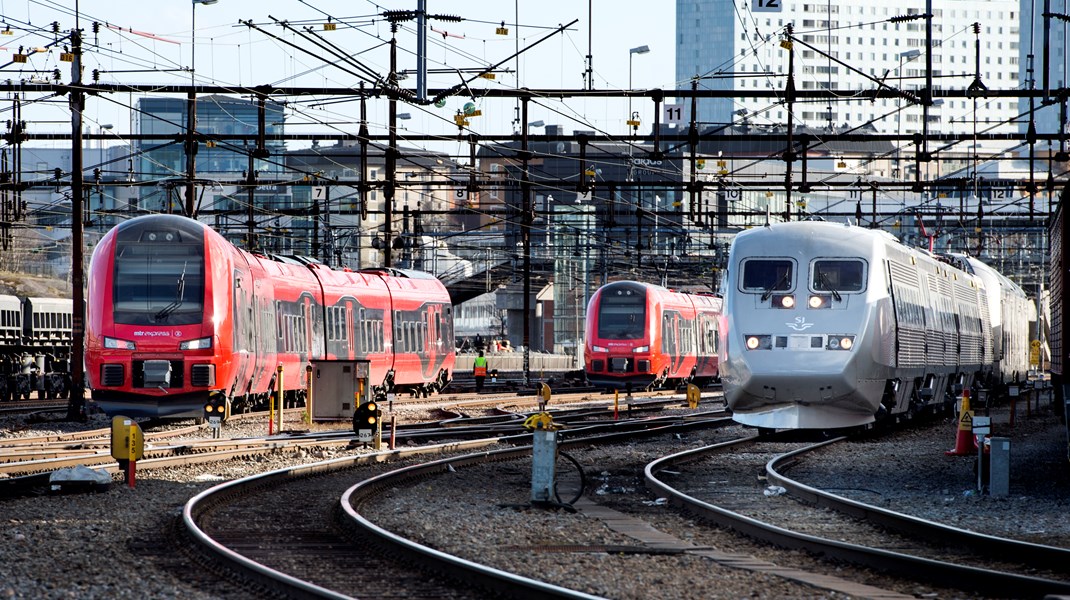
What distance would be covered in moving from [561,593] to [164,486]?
29.7 ft

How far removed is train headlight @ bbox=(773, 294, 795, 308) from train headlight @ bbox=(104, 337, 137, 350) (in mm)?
10629

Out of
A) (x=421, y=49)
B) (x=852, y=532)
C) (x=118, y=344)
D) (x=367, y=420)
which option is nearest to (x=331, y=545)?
(x=852, y=532)

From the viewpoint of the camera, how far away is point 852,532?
13344 millimetres

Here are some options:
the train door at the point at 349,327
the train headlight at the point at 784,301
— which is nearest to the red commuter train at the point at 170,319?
the train door at the point at 349,327

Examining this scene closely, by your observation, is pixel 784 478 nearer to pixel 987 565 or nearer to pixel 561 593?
pixel 987 565

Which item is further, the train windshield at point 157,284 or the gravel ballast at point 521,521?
the train windshield at point 157,284

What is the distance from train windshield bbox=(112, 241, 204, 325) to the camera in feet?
82.3

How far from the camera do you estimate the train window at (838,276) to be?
21672 millimetres

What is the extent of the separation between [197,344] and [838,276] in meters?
10.6

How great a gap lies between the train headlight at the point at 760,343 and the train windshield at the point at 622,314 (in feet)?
79.9

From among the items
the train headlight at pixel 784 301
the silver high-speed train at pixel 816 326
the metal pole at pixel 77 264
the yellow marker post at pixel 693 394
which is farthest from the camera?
the yellow marker post at pixel 693 394

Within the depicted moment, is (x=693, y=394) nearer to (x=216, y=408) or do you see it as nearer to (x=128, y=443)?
(x=216, y=408)

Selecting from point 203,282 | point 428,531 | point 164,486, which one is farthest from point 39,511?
point 203,282

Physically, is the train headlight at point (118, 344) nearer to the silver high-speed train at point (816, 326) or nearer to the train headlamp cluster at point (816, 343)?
the silver high-speed train at point (816, 326)
